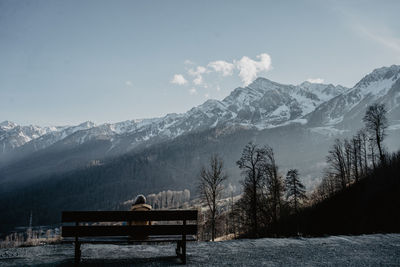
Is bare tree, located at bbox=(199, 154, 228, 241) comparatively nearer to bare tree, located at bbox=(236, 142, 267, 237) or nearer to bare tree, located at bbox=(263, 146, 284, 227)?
bare tree, located at bbox=(236, 142, 267, 237)

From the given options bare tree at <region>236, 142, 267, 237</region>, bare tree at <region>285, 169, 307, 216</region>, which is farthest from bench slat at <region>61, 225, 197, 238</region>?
bare tree at <region>285, 169, 307, 216</region>

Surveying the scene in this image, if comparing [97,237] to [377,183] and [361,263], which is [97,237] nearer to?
[361,263]

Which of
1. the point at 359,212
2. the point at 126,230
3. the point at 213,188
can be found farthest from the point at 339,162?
the point at 126,230

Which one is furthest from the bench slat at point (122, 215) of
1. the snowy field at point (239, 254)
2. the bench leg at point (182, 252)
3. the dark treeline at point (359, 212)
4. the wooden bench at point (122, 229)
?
the dark treeline at point (359, 212)

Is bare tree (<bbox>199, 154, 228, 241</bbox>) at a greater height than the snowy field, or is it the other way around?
bare tree (<bbox>199, 154, 228, 241</bbox>)

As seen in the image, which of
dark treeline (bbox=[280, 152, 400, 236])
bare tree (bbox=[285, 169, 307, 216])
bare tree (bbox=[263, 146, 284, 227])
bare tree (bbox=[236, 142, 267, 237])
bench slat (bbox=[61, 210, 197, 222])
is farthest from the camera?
bare tree (bbox=[285, 169, 307, 216])

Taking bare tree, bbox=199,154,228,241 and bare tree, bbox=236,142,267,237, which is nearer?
bare tree, bbox=236,142,267,237

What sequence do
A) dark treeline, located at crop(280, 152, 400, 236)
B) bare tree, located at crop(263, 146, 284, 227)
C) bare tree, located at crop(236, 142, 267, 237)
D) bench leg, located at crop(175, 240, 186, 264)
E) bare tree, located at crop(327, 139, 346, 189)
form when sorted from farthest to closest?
bare tree, located at crop(327, 139, 346, 189) → bare tree, located at crop(263, 146, 284, 227) → bare tree, located at crop(236, 142, 267, 237) → dark treeline, located at crop(280, 152, 400, 236) → bench leg, located at crop(175, 240, 186, 264)

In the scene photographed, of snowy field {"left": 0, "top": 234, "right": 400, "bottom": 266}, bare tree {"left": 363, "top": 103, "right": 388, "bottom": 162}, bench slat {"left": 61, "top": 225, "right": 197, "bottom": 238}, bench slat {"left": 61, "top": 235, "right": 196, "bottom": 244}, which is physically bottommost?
snowy field {"left": 0, "top": 234, "right": 400, "bottom": 266}

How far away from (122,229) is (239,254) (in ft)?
12.7

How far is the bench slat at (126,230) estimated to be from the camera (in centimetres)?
847

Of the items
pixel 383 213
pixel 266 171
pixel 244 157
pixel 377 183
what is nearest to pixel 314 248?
pixel 383 213

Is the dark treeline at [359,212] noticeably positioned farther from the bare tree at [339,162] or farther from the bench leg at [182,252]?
the bench leg at [182,252]

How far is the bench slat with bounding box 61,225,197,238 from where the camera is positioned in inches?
333
